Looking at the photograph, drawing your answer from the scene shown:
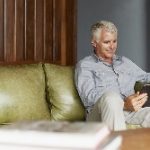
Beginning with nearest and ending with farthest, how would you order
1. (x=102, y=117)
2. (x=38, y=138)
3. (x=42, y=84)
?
1. (x=38, y=138)
2. (x=102, y=117)
3. (x=42, y=84)

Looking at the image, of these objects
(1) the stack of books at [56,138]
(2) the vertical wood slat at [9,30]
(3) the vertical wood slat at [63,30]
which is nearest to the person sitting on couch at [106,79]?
(2) the vertical wood slat at [9,30]

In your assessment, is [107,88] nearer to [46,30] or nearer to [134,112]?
[134,112]

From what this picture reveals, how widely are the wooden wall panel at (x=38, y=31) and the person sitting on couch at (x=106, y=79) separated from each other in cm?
63

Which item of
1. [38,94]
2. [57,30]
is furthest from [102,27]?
[57,30]

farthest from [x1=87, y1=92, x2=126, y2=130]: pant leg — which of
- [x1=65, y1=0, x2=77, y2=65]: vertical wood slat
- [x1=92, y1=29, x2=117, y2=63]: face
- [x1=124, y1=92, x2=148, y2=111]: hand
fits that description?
[x1=65, y1=0, x2=77, y2=65]: vertical wood slat

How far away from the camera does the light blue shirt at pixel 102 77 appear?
7.18 ft

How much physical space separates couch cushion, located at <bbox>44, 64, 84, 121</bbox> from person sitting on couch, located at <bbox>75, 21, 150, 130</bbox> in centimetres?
11

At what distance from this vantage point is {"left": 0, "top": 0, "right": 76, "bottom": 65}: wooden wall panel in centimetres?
267

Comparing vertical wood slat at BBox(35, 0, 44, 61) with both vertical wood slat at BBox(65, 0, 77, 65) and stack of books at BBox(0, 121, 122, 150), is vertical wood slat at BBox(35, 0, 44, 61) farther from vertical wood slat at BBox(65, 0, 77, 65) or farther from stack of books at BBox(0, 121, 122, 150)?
stack of books at BBox(0, 121, 122, 150)

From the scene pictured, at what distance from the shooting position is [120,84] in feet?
7.71

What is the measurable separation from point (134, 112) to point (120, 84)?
0.84ft

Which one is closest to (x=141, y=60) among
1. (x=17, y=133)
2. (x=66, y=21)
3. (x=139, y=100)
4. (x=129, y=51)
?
(x=129, y=51)

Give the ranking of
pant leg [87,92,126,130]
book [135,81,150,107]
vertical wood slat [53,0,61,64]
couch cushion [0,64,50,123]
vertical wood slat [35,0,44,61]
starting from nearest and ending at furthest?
1. pant leg [87,92,126,130]
2. couch cushion [0,64,50,123]
3. book [135,81,150,107]
4. vertical wood slat [35,0,44,61]
5. vertical wood slat [53,0,61,64]

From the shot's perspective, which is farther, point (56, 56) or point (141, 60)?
point (141, 60)
